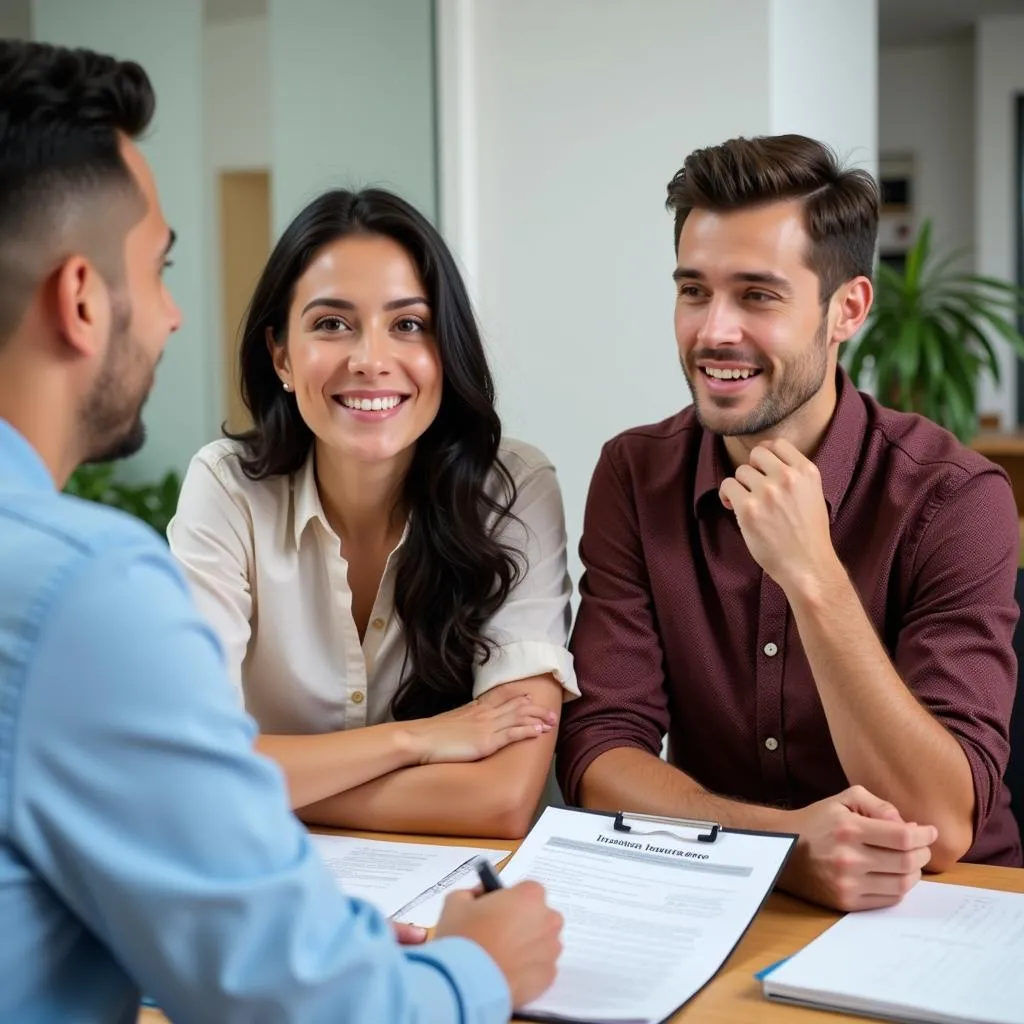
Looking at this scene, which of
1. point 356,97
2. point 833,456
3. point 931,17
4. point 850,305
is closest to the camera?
point 833,456

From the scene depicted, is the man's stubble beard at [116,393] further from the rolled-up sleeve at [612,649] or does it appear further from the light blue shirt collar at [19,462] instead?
the rolled-up sleeve at [612,649]

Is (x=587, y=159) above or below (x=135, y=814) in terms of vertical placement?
above

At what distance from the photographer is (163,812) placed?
73 cm

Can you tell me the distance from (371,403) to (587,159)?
1543mm

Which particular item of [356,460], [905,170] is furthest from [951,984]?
[905,170]

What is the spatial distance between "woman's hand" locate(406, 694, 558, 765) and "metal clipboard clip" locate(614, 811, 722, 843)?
30cm

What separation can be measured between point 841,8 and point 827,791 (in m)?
2.60

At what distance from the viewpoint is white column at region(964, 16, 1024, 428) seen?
289 inches

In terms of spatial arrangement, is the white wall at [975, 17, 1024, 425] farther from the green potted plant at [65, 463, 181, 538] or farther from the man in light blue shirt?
the man in light blue shirt

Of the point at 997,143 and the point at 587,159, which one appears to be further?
the point at 997,143

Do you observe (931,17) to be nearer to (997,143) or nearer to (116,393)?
(997,143)

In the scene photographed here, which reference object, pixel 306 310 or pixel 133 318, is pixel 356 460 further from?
pixel 133 318

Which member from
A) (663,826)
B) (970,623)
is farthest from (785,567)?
(663,826)

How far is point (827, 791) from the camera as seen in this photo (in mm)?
1744
